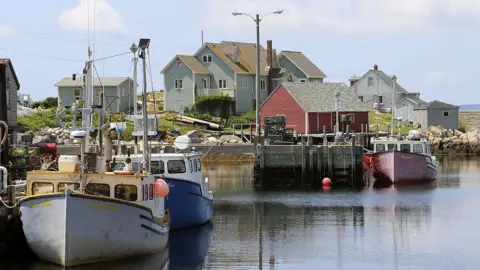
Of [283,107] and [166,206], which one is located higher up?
[283,107]

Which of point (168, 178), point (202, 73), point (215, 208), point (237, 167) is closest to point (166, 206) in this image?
point (168, 178)

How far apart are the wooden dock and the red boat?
216 cm

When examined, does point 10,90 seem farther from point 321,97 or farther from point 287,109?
point 321,97

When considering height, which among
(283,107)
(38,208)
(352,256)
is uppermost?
(283,107)

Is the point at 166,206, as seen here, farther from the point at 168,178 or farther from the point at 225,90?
the point at 225,90

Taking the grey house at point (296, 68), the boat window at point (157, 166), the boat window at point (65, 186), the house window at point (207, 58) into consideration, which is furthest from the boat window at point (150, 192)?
the grey house at point (296, 68)

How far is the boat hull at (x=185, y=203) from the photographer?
102 feet

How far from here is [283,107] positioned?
254ft

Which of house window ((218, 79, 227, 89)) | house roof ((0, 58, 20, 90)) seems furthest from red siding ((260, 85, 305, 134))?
house roof ((0, 58, 20, 90))

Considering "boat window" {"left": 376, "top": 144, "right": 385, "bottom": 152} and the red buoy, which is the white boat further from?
"boat window" {"left": 376, "top": 144, "right": 385, "bottom": 152}

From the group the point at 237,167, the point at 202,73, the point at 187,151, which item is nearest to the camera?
the point at 187,151

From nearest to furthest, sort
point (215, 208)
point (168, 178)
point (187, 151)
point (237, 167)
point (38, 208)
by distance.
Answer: point (38, 208) → point (168, 178) → point (187, 151) → point (215, 208) → point (237, 167)

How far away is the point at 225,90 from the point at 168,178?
62.0m

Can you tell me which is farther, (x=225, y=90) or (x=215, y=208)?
(x=225, y=90)
